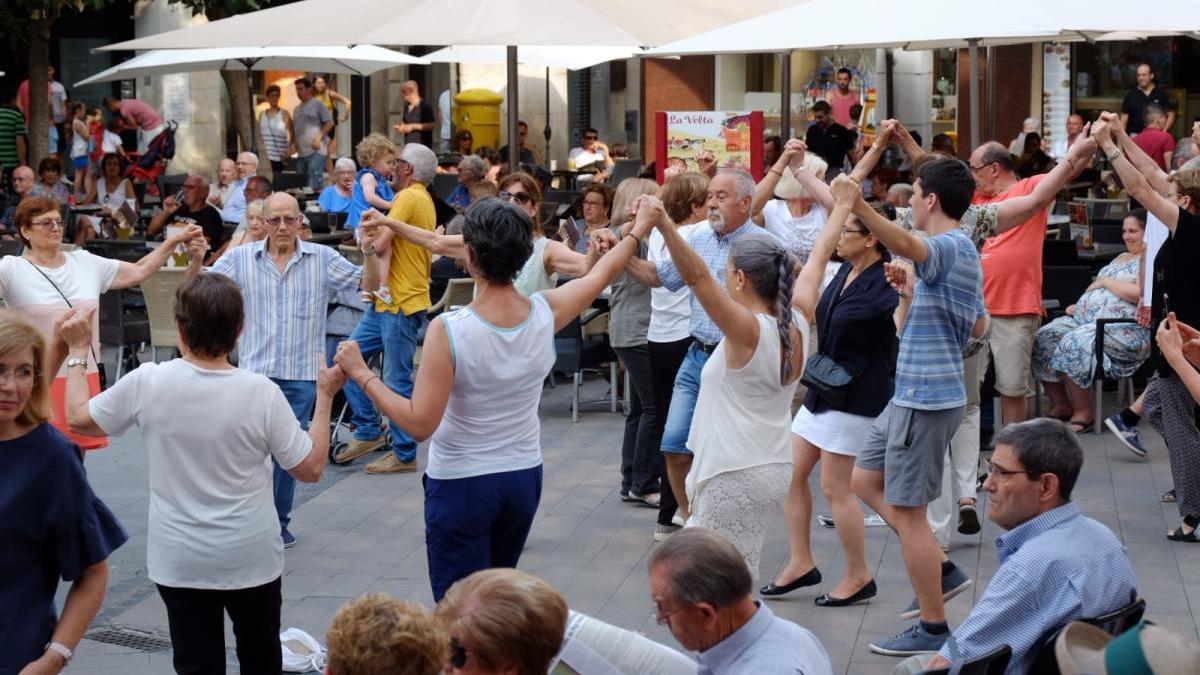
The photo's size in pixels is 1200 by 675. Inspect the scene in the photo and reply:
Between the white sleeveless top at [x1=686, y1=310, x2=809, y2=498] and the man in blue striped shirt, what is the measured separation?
0.65m

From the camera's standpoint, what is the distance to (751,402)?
5.72m

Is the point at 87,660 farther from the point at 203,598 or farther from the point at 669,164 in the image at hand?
the point at 669,164

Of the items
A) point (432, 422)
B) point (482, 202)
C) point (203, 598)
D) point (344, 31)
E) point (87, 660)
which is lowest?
point (87, 660)

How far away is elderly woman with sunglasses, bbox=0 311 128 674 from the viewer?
13.4ft

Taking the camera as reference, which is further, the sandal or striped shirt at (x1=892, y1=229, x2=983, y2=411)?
the sandal

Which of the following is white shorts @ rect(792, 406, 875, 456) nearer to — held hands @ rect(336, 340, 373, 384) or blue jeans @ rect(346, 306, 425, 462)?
held hands @ rect(336, 340, 373, 384)

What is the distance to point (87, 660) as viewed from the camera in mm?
6527

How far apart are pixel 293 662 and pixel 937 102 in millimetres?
21813

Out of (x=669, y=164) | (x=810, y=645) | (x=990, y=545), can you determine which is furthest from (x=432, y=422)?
(x=669, y=164)

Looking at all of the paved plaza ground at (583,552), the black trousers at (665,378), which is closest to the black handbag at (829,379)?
the paved plaza ground at (583,552)

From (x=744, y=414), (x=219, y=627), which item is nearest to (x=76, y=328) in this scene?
(x=219, y=627)

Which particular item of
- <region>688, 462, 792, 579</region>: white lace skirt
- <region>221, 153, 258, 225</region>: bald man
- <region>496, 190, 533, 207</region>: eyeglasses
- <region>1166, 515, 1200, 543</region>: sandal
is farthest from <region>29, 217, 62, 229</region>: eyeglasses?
<region>221, 153, 258, 225</region>: bald man

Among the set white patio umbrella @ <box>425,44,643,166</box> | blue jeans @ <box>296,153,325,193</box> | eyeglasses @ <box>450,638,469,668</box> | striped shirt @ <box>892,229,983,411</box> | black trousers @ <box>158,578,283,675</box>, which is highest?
→ white patio umbrella @ <box>425,44,643,166</box>

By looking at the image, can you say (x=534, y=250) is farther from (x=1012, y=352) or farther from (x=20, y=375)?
(x=20, y=375)
